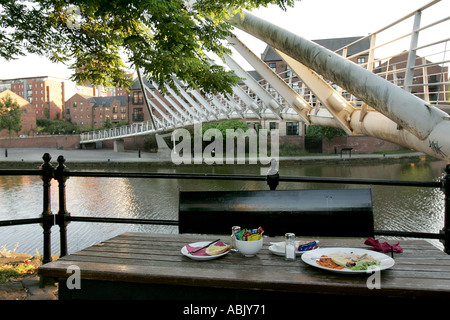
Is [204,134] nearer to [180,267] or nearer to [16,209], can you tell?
[16,209]

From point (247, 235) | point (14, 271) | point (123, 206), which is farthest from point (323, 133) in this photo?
point (247, 235)

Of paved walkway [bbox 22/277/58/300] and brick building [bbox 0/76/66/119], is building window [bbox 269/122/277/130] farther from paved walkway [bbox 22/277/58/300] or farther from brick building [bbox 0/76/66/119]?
brick building [bbox 0/76/66/119]

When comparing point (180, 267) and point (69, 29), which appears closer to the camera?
point (180, 267)

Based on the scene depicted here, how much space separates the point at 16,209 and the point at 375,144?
32.4 meters

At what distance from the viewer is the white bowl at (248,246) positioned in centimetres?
164

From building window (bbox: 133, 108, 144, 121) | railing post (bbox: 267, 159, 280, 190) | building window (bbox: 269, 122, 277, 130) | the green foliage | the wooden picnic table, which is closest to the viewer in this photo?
the wooden picnic table

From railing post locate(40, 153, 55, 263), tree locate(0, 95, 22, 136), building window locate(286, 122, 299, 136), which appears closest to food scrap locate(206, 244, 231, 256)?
railing post locate(40, 153, 55, 263)

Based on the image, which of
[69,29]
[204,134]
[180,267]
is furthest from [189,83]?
[204,134]

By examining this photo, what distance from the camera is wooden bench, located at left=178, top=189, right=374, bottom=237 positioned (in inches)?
76.6

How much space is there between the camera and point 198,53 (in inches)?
176

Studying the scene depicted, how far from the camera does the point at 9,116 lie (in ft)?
172

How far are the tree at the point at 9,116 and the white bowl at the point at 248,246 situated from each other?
5737 cm

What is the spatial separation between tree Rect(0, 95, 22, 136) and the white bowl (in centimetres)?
5737
